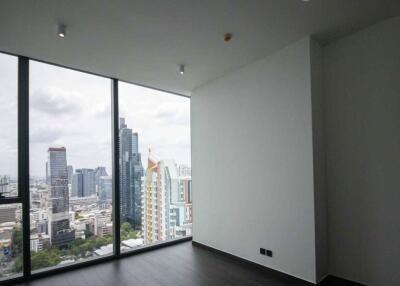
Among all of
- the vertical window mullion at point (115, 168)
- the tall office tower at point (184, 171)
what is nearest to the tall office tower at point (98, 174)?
the vertical window mullion at point (115, 168)

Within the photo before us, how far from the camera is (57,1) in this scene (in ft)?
6.91

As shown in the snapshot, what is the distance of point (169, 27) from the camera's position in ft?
8.31

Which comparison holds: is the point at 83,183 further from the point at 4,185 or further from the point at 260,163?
the point at 260,163

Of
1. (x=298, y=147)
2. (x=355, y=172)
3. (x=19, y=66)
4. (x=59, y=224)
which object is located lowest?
(x=59, y=224)

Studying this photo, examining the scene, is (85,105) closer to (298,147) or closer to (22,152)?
(22,152)

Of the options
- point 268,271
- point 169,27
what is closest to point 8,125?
point 169,27

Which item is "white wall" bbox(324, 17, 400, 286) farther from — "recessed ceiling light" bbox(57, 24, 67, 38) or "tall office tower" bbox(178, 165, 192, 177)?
"recessed ceiling light" bbox(57, 24, 67, 38)

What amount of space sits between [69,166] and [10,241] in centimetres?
111

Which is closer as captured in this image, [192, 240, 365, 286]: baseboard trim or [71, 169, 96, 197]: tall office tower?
[192, 240, 365, 286]: baseboard trim

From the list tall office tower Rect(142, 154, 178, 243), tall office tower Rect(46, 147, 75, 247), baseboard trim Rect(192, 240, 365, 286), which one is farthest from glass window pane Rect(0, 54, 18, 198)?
baseboard trim Rect(192, 240, 365, 286)

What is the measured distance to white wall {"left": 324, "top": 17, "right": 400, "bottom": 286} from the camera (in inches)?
95.4

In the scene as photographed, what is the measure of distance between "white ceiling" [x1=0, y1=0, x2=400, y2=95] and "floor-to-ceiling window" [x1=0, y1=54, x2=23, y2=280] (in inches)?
13.7

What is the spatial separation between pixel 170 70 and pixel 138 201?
7.26 feet

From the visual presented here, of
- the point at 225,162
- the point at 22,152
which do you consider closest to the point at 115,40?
the point at 22,152
